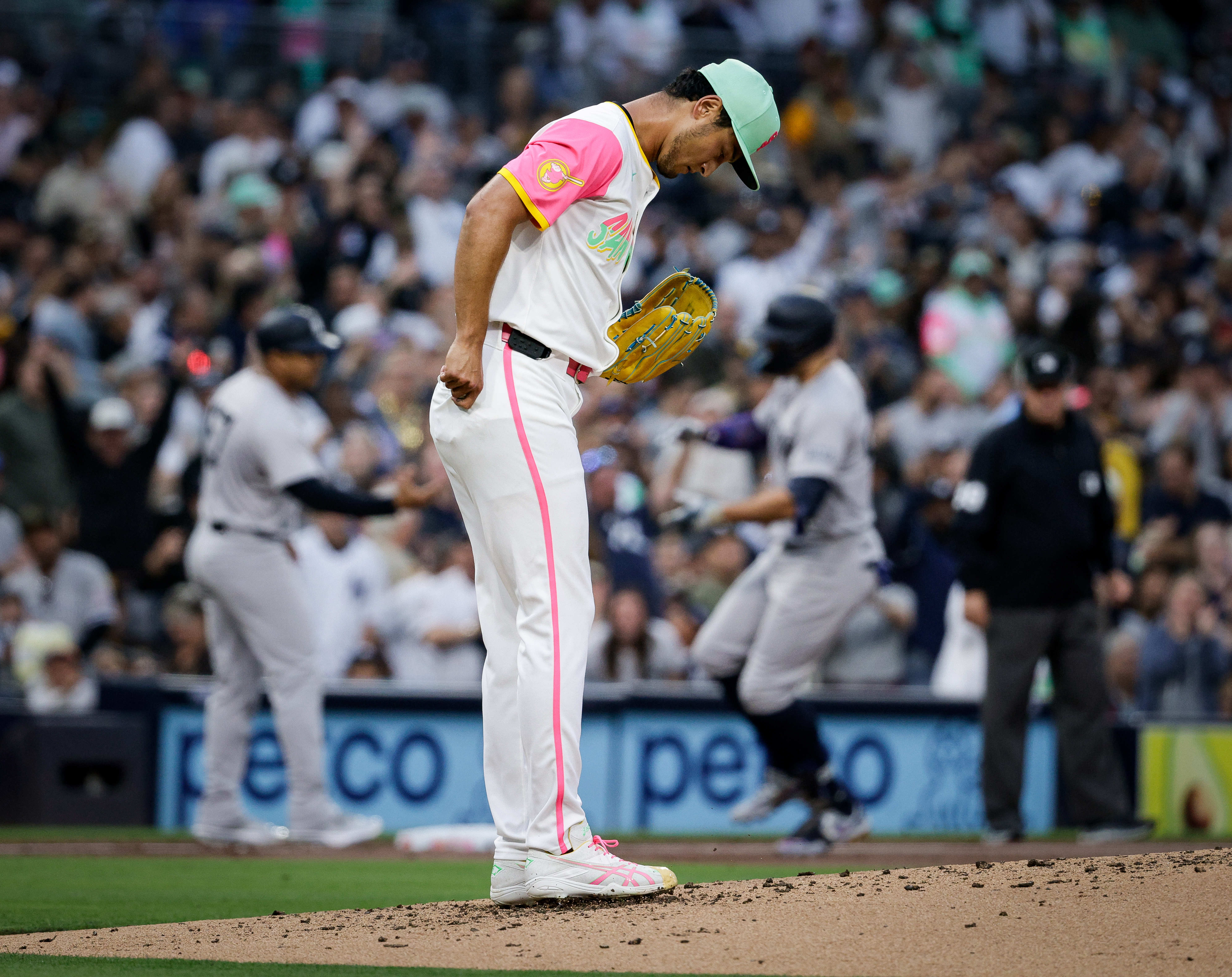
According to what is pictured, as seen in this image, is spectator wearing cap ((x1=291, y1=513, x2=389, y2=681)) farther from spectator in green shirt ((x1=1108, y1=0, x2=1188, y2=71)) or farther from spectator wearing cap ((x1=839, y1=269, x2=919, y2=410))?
spectator in green shirt ((x1=1108, y1=0, x2=1188, y2=71))

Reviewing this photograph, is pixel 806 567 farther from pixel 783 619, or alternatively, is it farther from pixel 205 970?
pixel 205 970

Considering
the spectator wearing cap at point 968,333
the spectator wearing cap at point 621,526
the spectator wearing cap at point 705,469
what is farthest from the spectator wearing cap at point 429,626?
the spectator wearing cap at point 968,333

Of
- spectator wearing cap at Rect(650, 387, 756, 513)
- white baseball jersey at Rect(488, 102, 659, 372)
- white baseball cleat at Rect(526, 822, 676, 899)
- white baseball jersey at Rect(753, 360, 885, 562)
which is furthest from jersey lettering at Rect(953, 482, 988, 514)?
white baseball cleat at Rect(526, 822, 676, 899)

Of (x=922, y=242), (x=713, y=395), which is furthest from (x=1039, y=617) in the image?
(x=922, y=242)

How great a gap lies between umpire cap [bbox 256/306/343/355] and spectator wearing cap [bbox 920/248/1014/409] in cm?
766

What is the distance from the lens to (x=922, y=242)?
1644cm

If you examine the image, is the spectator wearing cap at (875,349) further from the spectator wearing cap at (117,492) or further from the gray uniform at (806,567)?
the gray uniform at (806,567)

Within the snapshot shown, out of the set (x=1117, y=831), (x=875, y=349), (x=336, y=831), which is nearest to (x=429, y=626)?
(x=336, y=831)

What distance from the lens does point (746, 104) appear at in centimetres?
519

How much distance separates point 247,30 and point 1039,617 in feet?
36.7

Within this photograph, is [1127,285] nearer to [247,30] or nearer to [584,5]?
[584,5]

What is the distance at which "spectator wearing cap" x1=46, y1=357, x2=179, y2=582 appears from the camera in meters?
12.0

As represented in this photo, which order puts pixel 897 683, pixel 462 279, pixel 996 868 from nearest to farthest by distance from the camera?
pixel 462 279 < pixel 996 868 < pixel 897 683

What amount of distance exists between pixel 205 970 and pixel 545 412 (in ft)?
5.88
